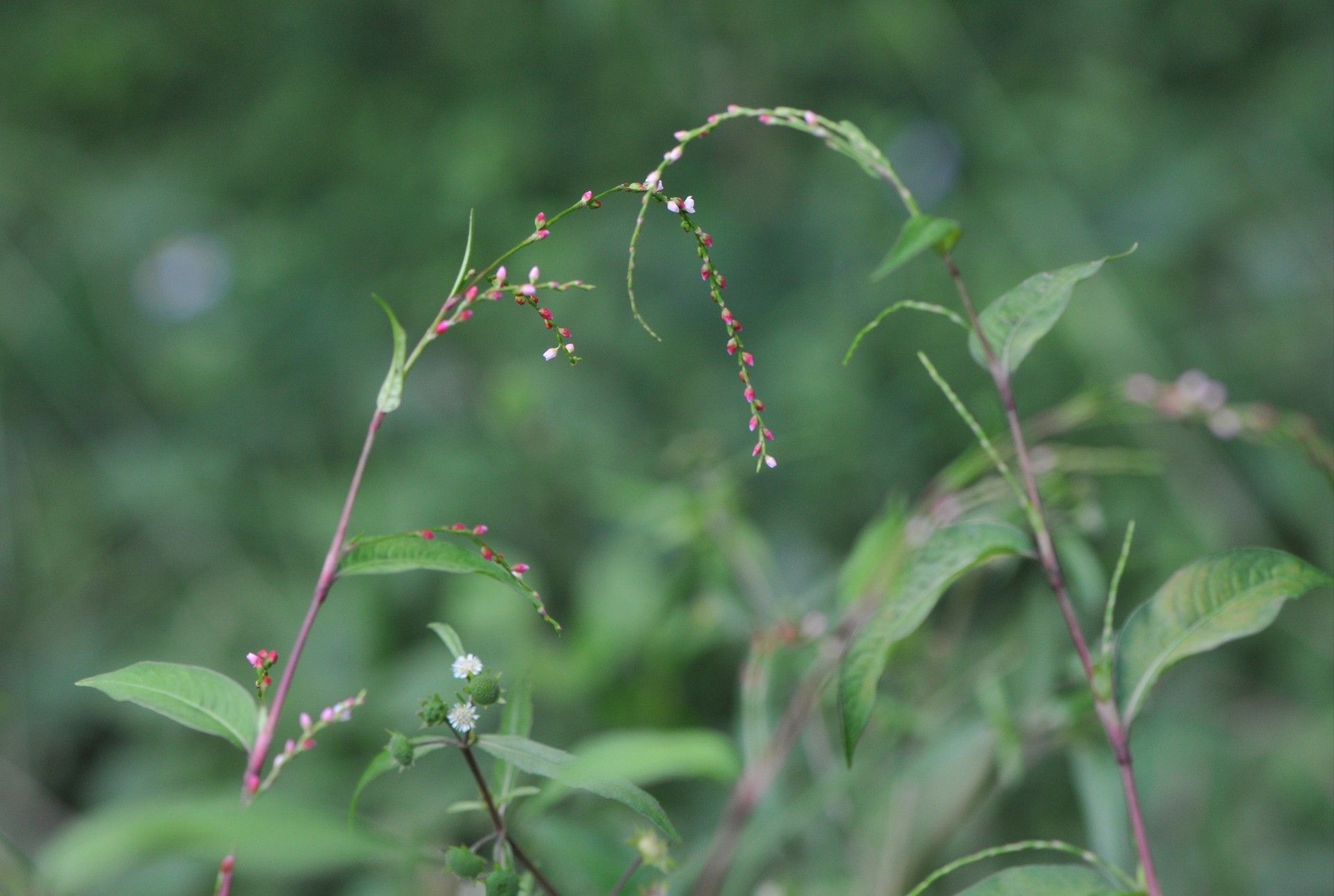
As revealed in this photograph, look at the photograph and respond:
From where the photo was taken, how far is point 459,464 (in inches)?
62.1

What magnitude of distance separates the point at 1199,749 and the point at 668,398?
89cm

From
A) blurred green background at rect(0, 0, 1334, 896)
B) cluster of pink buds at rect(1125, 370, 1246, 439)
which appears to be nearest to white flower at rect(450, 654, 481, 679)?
cluster of pink buds at rect(1125, 370, 1246, 439)

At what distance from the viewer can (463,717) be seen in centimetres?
34

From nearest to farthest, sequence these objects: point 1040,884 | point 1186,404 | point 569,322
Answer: point 1040,884, point 1186,404, point 569,322

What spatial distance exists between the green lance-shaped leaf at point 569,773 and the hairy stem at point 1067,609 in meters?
0.14

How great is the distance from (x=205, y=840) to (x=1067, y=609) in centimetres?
27

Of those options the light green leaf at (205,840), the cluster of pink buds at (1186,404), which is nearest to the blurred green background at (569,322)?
the cluster of pink buds at (1186,404)

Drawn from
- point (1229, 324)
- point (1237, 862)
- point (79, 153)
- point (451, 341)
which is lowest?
point (1237, 862)

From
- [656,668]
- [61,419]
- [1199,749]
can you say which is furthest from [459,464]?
[1199,749]

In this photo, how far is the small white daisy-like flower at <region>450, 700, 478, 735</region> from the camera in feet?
1.10

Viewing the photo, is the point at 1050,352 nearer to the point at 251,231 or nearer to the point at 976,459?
the point at 976,459

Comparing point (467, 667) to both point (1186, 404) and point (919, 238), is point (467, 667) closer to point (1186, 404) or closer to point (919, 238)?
point (919, 238)

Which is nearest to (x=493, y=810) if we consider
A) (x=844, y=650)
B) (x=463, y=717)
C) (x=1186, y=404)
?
(x=463, y=717)

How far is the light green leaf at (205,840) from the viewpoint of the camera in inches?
9.1
